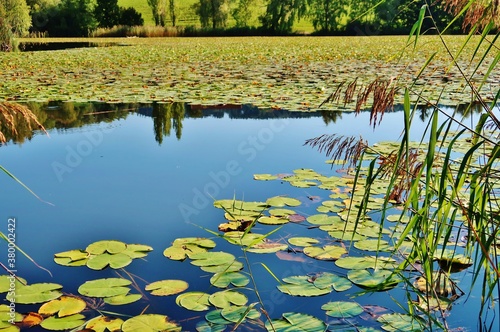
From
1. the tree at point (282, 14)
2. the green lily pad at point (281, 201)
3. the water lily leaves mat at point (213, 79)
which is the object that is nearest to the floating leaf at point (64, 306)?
the green lily pad at point (281, 201)

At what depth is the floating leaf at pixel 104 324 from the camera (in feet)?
6.09


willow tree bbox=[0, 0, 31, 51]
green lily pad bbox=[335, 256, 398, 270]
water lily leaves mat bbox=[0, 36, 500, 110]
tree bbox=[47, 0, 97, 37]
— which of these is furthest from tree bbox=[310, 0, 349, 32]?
green lily pad bbox=[335, 256, 398, 270]

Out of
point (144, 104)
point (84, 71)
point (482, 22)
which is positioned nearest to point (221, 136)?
point (144, 104)

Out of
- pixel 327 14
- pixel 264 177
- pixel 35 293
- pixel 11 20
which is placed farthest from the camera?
pixel 327 14

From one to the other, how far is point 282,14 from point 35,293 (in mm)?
36220

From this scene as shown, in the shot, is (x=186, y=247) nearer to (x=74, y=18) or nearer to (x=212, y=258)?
(x=212, y=258)

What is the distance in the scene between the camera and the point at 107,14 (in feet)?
129

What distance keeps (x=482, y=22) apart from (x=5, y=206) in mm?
2801

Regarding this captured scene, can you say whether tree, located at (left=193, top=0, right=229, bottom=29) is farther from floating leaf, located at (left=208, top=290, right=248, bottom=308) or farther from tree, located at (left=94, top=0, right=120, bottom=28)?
floating leaf, located at (left=208, top=290, right=248, bottom=308)

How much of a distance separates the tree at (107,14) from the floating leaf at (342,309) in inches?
1584

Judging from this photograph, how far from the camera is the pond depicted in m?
2.11

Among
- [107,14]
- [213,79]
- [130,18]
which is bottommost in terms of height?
[213,79]

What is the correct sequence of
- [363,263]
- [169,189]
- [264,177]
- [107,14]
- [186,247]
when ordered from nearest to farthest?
[363,263] < [186,247] < [169,189] < [264,177] < [107,14]

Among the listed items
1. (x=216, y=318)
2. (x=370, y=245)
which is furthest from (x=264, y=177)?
(x=216, y=318)
